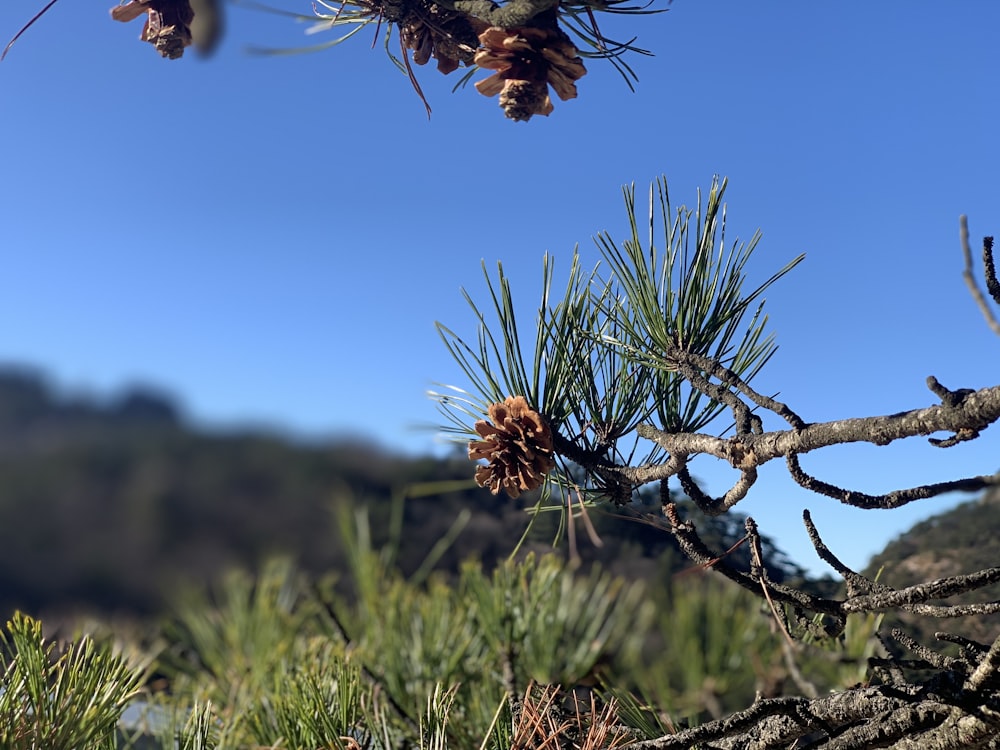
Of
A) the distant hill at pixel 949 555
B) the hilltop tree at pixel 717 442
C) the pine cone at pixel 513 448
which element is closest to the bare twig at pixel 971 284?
the hilltop tree at pixel 717 442

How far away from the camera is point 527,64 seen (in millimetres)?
348

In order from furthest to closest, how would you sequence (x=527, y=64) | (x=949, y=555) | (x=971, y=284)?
(x=949, y=555), (x=527, y=64), (x=971, y=284)

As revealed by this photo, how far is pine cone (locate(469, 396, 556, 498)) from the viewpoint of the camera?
13.5 inches

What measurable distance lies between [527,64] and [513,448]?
17cm

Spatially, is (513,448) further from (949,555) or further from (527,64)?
(949,555)

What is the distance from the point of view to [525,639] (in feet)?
1.99

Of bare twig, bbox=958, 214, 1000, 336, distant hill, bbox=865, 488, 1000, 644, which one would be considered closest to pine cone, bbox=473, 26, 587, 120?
bare twig, bbox=958, 214, 1000, 336

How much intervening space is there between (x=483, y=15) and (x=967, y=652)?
0.98 ft

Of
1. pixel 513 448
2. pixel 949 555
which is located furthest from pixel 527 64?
pixel 949 555

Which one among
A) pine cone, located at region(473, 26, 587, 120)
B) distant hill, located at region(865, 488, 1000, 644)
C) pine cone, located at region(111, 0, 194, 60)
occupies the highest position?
pine cone, located at region(111, 0, 194, 60)

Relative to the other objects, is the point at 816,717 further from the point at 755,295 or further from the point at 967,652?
the point at 755,295

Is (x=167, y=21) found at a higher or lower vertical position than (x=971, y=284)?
higher

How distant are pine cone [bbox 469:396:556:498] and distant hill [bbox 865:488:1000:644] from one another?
0.84 ft

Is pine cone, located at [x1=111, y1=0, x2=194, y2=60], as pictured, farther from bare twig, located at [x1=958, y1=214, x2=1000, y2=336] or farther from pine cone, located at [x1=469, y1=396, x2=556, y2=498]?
bare twig, located at [x1=958, y1=214, x2=1000, y2=336]
